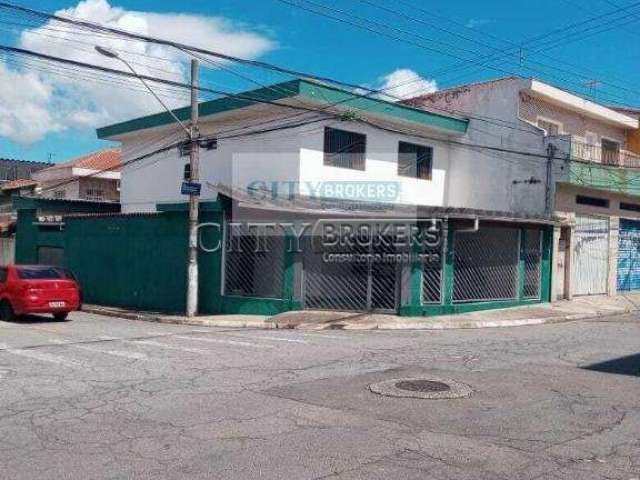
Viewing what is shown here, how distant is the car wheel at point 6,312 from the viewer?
650 inches

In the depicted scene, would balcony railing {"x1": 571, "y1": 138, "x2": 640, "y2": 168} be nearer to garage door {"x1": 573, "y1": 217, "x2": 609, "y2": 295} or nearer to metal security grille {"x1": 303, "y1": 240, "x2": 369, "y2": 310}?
garage door {"x1": 573, "y1": 217, "x2": 609, "y2": 295}

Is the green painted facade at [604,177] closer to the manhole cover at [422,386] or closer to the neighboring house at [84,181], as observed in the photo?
the manhole cover at [422,386]

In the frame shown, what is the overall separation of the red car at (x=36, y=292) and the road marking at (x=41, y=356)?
4.77 meters

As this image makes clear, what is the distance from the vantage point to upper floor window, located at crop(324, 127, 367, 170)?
2061 centimetres

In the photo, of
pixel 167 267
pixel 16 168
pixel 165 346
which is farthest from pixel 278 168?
pixel 16 168

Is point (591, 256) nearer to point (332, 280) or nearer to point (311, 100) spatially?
point (332, 280)

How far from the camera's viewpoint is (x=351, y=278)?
17.7 meters

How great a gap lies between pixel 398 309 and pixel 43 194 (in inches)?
1058

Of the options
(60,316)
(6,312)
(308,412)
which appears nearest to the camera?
(308,412)

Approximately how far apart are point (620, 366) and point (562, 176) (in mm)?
12426

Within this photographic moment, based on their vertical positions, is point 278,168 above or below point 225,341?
above

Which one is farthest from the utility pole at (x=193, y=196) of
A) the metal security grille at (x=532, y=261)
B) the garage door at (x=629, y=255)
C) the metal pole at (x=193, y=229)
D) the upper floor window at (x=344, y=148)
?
the garage door at (x=629, y=255)

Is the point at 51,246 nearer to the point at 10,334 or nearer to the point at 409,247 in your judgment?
the point at 10,334

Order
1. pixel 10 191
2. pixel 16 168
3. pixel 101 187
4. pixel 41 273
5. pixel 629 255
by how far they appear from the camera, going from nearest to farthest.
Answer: pixel 41 273 → pixel 629 255 → pixel 101 187 → pixel 10 191 → pixel 16 168
